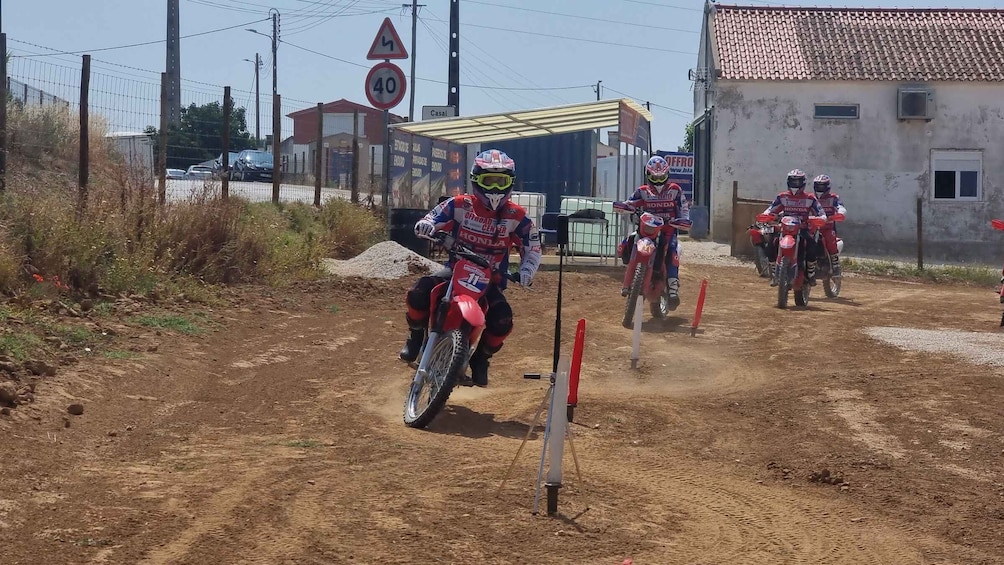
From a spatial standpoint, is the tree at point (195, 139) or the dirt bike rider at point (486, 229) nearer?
the dirt bike rider at point (486, 229)

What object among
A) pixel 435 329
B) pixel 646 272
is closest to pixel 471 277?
pixel 435 329

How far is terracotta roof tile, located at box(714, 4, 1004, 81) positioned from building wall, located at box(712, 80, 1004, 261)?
1.27 ft

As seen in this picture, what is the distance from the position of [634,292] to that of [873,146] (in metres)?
19.6

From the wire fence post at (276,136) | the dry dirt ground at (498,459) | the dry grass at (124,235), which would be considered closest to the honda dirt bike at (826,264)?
the dry dirt ground at (498,459)

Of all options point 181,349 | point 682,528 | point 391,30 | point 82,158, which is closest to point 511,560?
point 682,528

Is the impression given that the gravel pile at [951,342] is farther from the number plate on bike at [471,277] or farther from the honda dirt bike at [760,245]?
the number plate on bike at [471,277]

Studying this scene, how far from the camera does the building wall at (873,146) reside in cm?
3033

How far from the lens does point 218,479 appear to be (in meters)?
6.08

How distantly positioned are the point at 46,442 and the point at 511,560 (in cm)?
323

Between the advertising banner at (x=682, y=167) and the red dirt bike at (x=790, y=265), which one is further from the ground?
the advertising banner at (x=682, y=167)

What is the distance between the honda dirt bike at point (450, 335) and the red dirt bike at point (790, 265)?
823cm

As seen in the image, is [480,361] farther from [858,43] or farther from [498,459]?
[858,43]

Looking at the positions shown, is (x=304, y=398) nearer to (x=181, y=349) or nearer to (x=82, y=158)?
(x=181, y=349)

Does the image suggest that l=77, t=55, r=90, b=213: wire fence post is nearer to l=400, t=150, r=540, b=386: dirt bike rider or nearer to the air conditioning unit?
l=400, t=150, r=540, b=386: dirt bike rider
